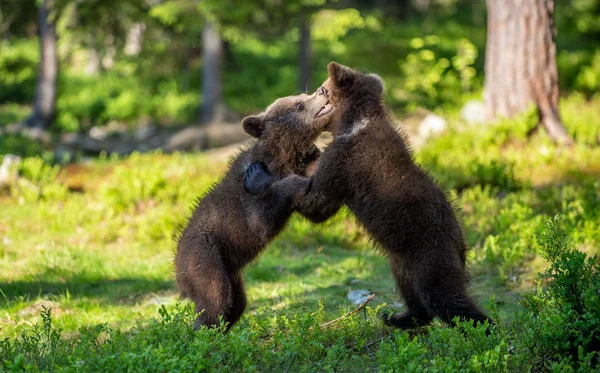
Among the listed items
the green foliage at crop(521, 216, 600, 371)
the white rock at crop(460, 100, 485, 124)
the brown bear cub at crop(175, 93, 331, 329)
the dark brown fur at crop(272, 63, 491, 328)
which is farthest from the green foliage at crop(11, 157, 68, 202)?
the green foliage at crop(521, 216, 600, 371)

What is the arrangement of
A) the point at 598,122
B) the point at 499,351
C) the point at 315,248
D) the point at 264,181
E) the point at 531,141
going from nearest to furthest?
1. the point at 499,351
2. the point at 264,181
3. the point at 315,248
4. the point at 531,141
5. the point at 598,122

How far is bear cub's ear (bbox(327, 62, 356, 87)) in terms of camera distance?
5793mm

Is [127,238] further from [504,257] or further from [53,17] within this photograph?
[53,17]

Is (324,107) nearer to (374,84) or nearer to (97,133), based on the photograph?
(374,84)

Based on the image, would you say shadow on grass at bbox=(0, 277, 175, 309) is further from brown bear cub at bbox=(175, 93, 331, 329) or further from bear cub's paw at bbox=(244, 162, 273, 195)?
bear cub's paw at bbox=(244, 162, 273, 195)

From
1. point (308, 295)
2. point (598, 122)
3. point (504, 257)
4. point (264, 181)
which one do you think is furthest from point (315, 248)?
point (598, 122)

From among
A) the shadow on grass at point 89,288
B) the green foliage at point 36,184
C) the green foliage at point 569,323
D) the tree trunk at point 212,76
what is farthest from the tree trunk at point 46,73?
the green foliage at point 569,323

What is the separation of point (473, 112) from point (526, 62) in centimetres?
176

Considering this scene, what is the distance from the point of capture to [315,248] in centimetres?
905

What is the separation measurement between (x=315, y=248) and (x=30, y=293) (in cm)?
332

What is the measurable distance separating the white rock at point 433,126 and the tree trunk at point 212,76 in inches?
245

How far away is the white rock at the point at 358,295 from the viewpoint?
22.4 feet

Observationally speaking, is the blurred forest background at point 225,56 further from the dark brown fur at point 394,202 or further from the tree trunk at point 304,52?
the dark brown fur at point 394,202

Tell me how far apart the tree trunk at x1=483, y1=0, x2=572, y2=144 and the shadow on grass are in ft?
20.8
